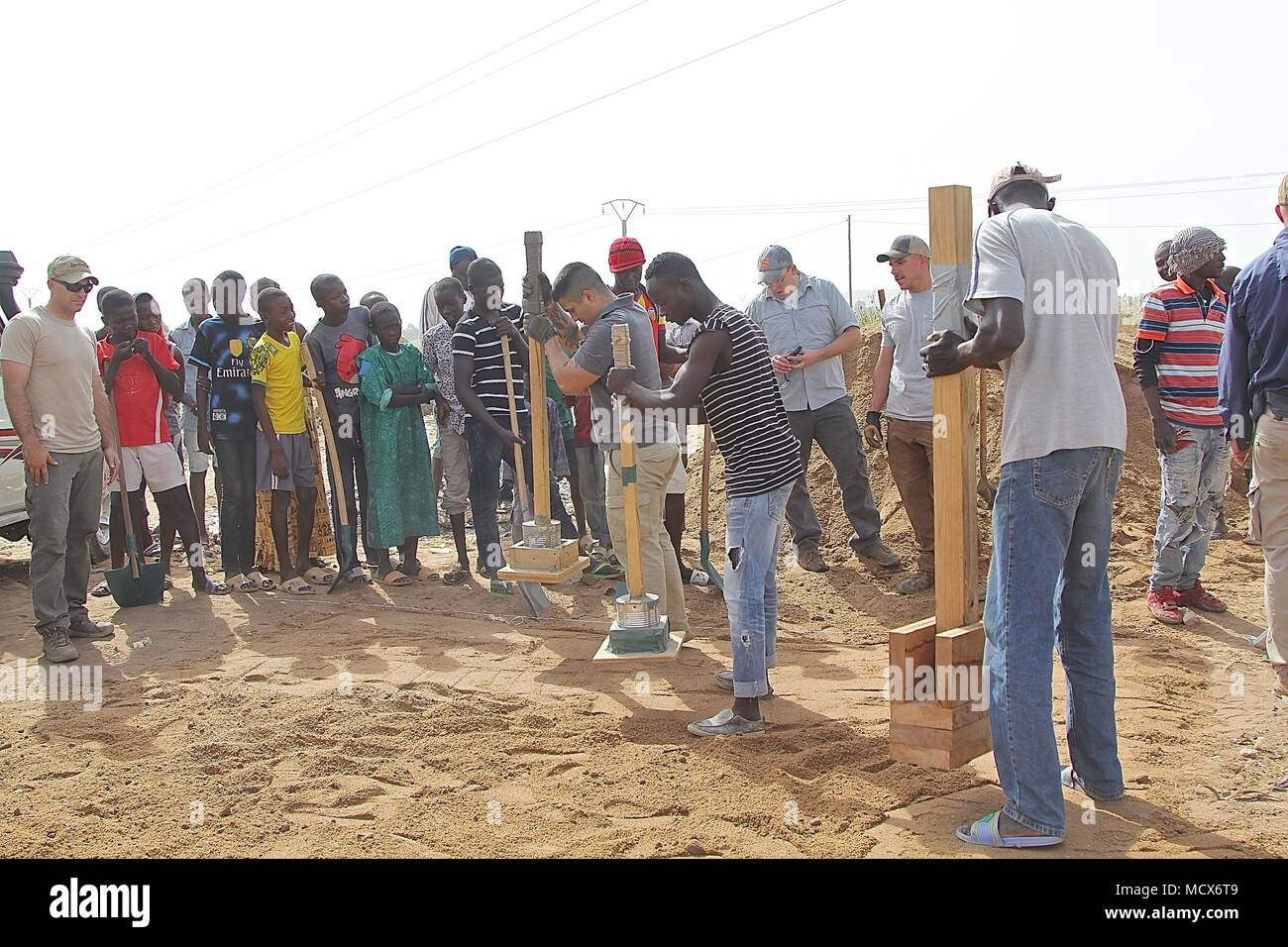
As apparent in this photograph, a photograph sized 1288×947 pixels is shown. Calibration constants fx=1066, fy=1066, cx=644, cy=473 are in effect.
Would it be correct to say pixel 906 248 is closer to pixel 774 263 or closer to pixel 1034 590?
pixel 774 263

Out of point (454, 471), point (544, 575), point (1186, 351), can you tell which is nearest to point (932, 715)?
point (544, 575)

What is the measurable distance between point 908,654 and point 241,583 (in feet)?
18.8

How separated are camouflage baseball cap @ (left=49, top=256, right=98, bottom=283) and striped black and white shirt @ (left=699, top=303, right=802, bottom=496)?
403 cm

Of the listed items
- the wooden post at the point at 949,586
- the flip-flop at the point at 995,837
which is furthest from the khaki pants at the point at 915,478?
the flip-flop at the point at 995,837

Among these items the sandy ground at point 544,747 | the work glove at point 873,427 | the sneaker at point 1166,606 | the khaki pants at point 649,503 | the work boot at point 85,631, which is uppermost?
the work glove at point 873,427

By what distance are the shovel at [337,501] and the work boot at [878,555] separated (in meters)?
3.78

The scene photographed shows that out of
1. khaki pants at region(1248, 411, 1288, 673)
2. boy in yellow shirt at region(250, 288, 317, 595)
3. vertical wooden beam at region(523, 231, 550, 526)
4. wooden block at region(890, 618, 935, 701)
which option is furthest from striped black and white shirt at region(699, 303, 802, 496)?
boy in yellow shirt at region(250, 288, 317, 595)

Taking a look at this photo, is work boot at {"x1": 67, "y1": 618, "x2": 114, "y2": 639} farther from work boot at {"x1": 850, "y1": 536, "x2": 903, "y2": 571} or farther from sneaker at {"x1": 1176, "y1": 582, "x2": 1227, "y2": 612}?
sneaker at {"x1": 1176, "y1": 582, "x2": 1227, "y2": 612}

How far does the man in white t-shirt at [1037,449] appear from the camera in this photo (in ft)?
11.2

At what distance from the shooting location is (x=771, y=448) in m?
4.66

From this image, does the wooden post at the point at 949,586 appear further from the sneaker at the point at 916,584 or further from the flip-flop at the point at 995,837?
the sneaker at the point at 916,584

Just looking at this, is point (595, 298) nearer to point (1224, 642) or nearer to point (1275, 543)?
point (1275, 543)

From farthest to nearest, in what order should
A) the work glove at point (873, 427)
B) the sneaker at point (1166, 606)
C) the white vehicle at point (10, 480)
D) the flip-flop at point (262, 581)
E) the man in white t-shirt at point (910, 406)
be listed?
the white vehicle at point (10, 480) < the flip-flop at point (262, 581) < the work glove at point (873, 427) < the man in white t-shirt at point (910, 406) < the sneaker at point (1166, 606)

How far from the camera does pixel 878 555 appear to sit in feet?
25.7
